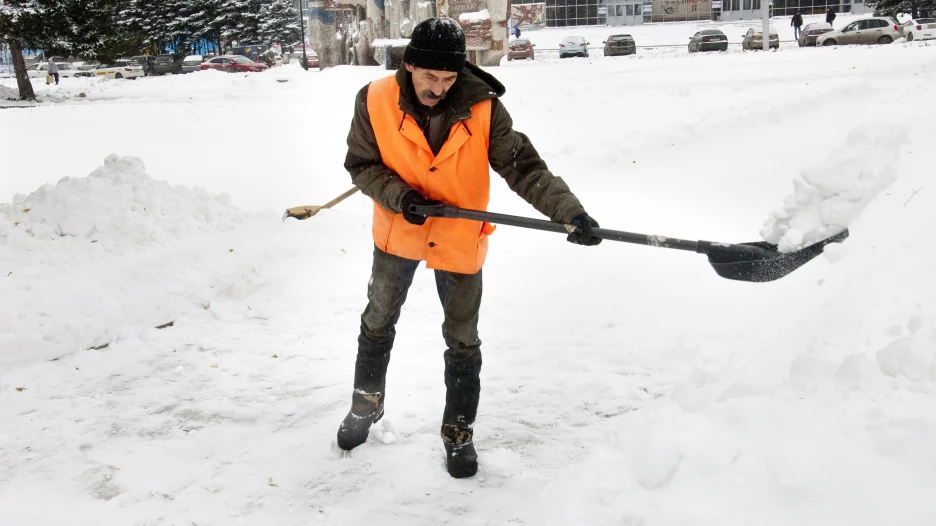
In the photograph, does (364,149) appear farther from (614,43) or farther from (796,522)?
(614,43)

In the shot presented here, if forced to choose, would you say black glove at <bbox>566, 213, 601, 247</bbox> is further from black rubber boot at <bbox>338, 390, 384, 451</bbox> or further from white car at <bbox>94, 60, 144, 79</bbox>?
white car at <bbox>94, 60, 144, 79</bbox>

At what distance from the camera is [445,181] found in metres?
2.84

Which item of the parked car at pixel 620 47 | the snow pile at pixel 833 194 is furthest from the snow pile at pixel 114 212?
the parked car at pixel 620 47

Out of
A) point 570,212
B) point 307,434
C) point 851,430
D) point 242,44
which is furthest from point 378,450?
point 242,44

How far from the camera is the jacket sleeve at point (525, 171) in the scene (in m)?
2.76

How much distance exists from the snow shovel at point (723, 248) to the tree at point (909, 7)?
1571 inches

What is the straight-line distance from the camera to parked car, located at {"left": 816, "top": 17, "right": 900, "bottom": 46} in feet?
80.4

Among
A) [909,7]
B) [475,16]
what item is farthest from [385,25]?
[909,7]

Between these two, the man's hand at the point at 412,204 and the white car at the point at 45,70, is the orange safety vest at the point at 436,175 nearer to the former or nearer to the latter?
the man's hand at the point at 412,204

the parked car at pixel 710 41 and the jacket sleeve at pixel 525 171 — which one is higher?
the parked car at pixel 710 41

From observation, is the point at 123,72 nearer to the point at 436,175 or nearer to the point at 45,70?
the point at 45,70

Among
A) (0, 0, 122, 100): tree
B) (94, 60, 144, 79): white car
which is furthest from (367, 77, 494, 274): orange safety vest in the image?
(94, 60, 144, 79): white car

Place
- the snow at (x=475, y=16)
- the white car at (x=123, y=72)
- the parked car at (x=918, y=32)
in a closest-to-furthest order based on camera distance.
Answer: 1. the snow at (x=475, y=16)
2. the parked car at (x=918, y=32)
3. the white car at (x=123, y=72)

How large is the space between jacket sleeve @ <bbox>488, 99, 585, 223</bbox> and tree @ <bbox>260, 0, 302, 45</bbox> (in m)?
49.2
